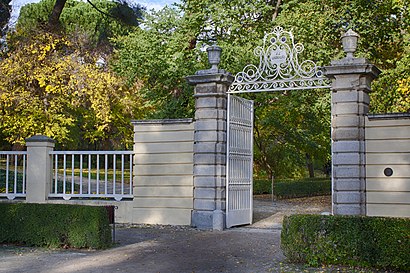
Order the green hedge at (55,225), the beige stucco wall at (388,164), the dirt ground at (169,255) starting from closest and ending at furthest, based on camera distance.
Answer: the dirt ground at (169,255), the green hedge at (55,225), the beige stucco wall at (388,164)

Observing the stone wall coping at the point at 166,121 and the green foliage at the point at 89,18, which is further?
the green foliage at the point at 89,18

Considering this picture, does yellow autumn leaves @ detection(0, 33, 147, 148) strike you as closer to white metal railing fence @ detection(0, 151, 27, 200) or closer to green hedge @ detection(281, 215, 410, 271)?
white metal railing fence @ detection(0, 151, 27, 200)

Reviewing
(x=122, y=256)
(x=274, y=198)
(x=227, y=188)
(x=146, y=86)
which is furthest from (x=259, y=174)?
(x=122, y=256)

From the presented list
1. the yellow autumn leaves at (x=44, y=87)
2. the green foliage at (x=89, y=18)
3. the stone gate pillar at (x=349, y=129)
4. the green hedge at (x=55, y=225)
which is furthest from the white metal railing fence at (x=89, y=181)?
the green foliage at (x=89, y=18)

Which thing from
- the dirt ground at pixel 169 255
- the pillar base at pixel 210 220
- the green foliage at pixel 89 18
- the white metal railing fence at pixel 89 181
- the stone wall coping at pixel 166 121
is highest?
A: the green foliage at pixel 89 18

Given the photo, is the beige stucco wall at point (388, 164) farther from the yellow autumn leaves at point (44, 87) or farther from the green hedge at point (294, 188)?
the green hedge at point (294, 188)

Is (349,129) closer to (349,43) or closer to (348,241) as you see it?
(349,43)

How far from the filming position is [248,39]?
1788cm

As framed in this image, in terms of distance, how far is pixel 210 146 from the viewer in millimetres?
12164

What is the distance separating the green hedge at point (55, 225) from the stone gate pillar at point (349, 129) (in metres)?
4.64

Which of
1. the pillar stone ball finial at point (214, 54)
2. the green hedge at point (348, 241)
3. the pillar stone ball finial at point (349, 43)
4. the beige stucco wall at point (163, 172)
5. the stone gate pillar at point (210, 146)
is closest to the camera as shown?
the green hedge at point (348, 241)

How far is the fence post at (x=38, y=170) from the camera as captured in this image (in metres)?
13.2

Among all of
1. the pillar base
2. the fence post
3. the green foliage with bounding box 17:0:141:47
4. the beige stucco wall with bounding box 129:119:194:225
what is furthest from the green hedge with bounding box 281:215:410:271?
the green foliage with bounding box 17:0:141:47

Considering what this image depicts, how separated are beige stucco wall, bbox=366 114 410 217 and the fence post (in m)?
7.32
